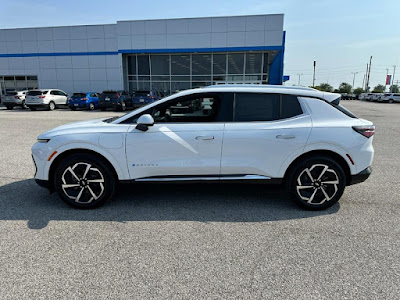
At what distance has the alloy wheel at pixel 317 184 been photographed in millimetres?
3791

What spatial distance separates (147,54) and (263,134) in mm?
27013

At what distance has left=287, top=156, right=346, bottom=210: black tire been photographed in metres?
3.77

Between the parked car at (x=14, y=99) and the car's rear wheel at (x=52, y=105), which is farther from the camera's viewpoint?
the parked car at (x=14, y=99)

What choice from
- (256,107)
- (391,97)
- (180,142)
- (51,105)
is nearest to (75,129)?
(180,142)

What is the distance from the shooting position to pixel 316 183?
3822mm

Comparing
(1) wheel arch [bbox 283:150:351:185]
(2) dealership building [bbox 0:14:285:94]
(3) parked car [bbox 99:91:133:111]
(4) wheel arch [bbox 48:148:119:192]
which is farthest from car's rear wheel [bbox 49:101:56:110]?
(1) wheel arch [bbox 283:150:351:185]

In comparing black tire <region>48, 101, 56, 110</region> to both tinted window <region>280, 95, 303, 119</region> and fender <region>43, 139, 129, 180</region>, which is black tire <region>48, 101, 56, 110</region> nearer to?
fender <region>43, 139, 129, 180</region>

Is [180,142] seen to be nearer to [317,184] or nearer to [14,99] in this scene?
[317,184]

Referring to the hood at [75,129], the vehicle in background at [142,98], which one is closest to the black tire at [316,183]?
the hood at [75,129]

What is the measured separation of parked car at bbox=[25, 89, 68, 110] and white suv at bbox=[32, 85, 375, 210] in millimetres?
19965

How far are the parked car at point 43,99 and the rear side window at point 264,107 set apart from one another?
21294 mm

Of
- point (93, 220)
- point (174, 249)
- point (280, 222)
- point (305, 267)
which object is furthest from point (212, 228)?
point (93, 220)

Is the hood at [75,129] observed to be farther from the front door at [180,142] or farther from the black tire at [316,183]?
the black tire at [316,183]

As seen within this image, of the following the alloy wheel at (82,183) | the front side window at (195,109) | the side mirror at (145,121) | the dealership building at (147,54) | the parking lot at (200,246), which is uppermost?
the dealership building at (147,54)
